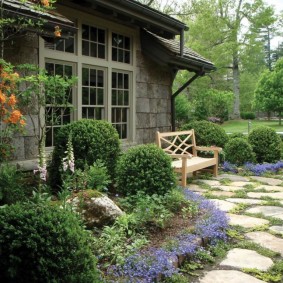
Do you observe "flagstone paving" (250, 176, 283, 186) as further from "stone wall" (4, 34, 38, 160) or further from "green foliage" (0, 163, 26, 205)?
"green foliage" (0, 163, 26, 205)

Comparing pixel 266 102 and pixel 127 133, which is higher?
pixel 266 102

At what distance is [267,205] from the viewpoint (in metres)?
5.68

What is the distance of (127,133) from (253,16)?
2742 centimetres

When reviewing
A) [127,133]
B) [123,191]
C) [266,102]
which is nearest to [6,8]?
[123,191]

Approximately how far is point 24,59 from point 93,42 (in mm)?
1904

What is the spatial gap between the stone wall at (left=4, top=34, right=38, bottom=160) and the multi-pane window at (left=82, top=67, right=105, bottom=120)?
1377 mm

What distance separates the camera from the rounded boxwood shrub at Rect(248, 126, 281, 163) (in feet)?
32.2

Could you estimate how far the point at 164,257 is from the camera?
3209 millimetres

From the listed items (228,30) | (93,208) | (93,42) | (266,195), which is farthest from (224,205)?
(228,30)

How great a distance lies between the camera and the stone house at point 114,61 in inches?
226

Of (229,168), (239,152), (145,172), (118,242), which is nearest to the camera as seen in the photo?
(118,242)

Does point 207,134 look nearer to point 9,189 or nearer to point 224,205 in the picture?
point 224,205

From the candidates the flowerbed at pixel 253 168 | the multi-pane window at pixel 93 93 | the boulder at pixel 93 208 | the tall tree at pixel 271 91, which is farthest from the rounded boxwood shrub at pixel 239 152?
the tall tree at pixel 271 91

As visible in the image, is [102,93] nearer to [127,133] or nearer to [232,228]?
[127,133]
